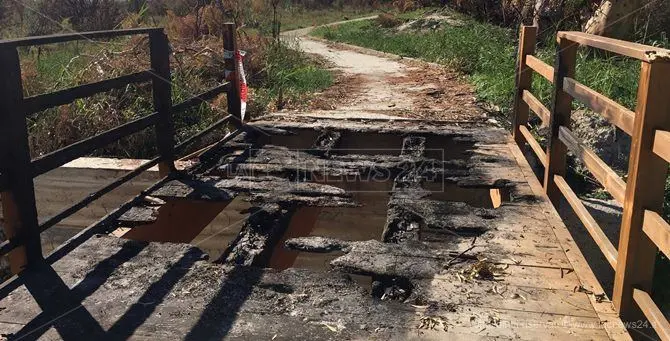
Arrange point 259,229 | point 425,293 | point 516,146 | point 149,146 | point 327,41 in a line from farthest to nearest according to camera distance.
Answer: point 327,41, point 149,146, point 516,146, point 259,229, point 425,293

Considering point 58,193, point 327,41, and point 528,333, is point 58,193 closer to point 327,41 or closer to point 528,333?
point 528,333

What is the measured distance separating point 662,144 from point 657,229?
1.20 feet

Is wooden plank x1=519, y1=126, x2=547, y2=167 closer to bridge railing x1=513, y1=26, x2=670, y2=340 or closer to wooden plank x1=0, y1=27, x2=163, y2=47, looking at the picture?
bridge railing x1=513, y1=26, x2=670, y2=340

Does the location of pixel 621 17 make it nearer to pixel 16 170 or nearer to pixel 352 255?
pixel 352 255

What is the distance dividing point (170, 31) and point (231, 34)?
8316 millimetres

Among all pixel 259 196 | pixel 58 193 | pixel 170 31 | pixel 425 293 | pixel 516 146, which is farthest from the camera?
pixel 170 31

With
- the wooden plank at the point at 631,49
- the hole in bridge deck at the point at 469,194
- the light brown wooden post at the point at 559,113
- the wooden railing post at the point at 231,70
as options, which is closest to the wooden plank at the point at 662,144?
the wooden plank at the point at 631,49

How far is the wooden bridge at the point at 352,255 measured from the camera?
9.39ft

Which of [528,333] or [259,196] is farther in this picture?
[259,196]

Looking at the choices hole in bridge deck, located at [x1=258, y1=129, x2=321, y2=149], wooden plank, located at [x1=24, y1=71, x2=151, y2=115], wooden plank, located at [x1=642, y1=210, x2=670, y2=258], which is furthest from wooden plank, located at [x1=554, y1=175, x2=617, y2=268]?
wooden plank, located at [x1=24, y1=71, x2=151, y2=115]

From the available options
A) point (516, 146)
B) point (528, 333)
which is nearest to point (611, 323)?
point (528, 333)

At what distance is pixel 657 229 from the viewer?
268 cm

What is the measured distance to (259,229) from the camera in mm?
4363

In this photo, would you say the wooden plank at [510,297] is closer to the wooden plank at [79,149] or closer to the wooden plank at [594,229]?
the wooden plank at [594,229]
